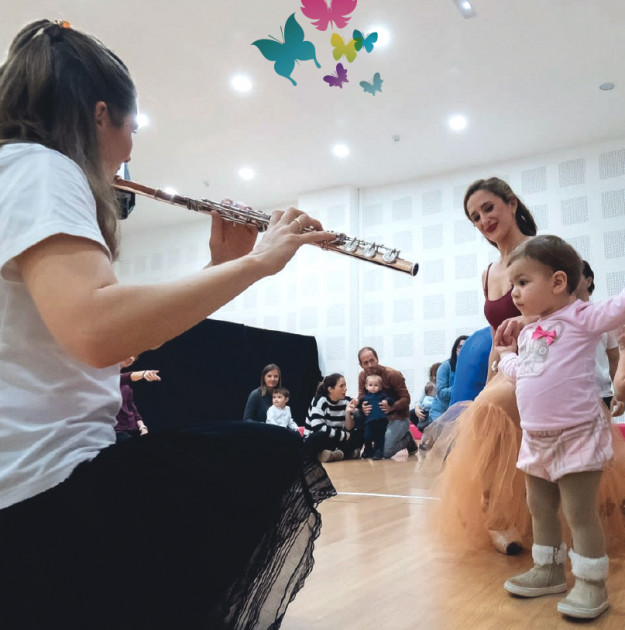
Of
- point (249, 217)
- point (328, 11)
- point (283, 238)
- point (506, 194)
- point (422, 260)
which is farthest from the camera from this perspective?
point (422, 260)

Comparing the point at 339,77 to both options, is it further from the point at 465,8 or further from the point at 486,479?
the point at 486,479

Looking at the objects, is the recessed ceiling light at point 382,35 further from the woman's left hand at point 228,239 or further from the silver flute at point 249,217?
the woman's left hand at point 228,239

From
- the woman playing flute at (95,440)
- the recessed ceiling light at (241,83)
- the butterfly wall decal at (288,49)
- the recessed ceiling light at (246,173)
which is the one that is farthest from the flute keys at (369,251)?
the recessed ceiling light at (246,173)

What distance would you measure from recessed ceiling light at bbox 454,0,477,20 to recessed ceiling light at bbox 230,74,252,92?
7.52 ft

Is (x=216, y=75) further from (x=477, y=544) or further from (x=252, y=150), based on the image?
(x=477, y=544)

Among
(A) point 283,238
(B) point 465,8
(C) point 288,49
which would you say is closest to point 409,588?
(A) point 283,238

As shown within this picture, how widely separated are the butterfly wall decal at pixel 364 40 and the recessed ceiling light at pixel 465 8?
2.55 ft

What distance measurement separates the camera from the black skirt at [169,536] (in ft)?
2.31

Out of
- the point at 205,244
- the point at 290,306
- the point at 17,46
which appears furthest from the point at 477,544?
the point at 205,244

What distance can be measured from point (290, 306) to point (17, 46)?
860 centimetres

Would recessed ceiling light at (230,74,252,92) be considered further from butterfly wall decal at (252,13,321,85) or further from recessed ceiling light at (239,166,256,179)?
recessed ceiling light at (239,166,256,179)

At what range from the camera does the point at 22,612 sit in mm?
696

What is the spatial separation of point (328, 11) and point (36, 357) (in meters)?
4.94

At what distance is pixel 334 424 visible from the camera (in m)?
6.29
